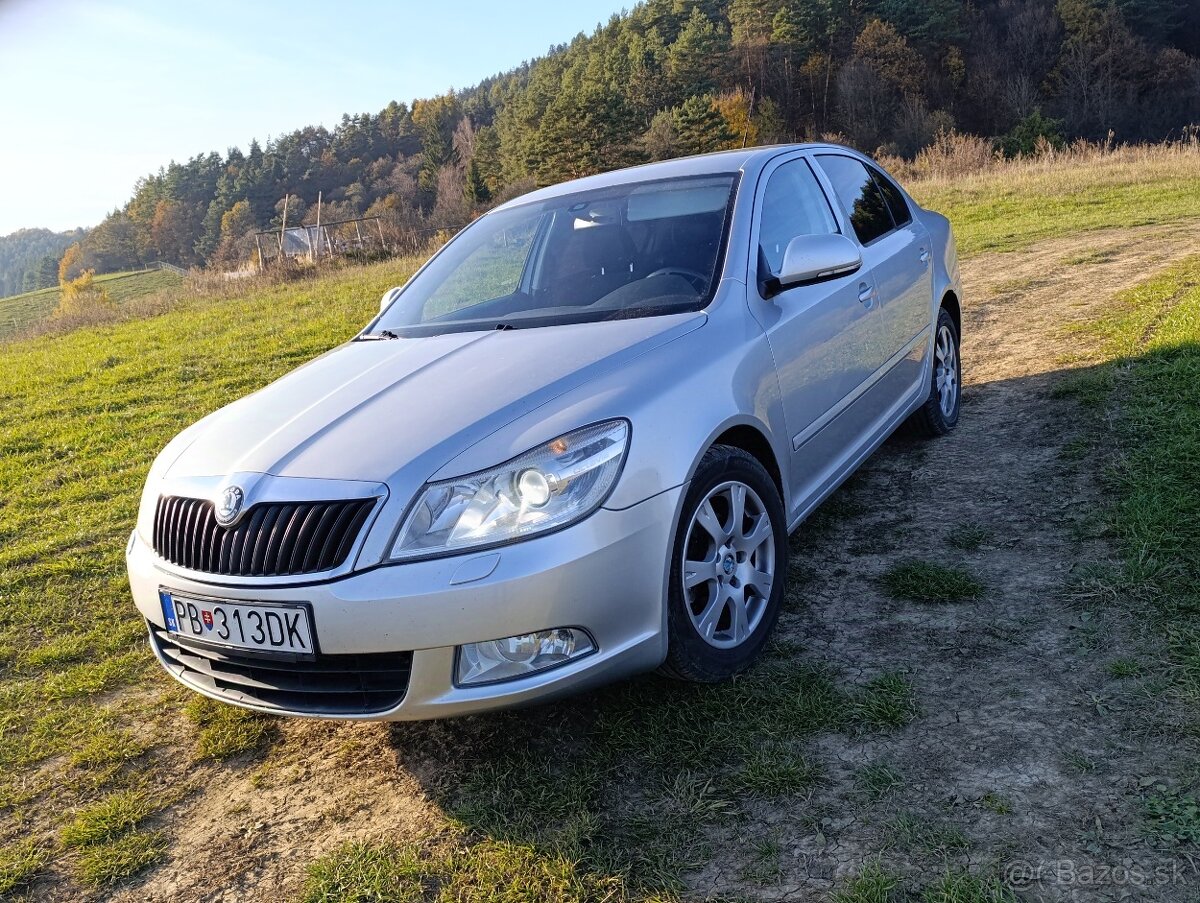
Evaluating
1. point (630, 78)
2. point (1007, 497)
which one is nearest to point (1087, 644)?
point (1007, 497)

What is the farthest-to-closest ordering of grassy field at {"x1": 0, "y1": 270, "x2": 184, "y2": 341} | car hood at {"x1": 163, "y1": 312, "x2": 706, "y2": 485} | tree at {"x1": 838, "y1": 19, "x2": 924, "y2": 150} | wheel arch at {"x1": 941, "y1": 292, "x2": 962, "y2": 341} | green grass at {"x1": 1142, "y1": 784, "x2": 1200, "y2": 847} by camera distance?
tree at {"x1": 838, "y1": 19, "x2": 924, "y2": 150} → grassy field at {"x1": 0, "y1": 270, "x2": 184, "y2": 341} → wheel arch at {"x1": 941, "y1": 292, "x2": 962, "y2": 341} → car hood at {"x1": 163, "y1": 312, "x2": 706, "y2": 485} → green grass at {"x1": 1142, "y1": 784, "x2": 1200, "y2": 847}

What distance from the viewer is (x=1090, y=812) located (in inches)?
84.9

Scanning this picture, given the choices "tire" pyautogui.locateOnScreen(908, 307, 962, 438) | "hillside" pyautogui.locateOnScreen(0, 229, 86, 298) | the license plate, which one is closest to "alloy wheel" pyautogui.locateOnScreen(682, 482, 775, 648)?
the license plate

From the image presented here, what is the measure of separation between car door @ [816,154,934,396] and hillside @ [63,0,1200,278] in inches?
1259

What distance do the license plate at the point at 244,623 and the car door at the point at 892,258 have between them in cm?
290

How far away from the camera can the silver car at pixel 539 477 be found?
7.76ft

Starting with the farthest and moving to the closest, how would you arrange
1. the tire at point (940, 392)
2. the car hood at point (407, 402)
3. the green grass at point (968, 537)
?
the tire at point (940, 392)
the green grass at point (968, 537)
the car hood at point (407, 402)

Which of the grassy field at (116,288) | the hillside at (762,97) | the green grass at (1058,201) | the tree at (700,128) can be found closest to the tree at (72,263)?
the hillside at (762,97)

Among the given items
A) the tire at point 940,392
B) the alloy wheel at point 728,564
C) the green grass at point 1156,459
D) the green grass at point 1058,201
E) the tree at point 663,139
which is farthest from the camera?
the tree at point 663,139

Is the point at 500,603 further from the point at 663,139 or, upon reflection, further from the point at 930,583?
the point at 663,139

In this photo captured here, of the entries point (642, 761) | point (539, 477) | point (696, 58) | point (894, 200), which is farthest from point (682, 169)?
point (696, 58)

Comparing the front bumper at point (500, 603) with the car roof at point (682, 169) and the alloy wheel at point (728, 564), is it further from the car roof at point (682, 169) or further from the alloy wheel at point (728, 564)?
the car roof at point (682, 169)

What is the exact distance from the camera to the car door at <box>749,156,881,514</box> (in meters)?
3.40

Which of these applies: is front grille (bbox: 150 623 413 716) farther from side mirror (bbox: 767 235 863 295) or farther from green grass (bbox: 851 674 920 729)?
side mirror (bbox: 767 235 863 295)
